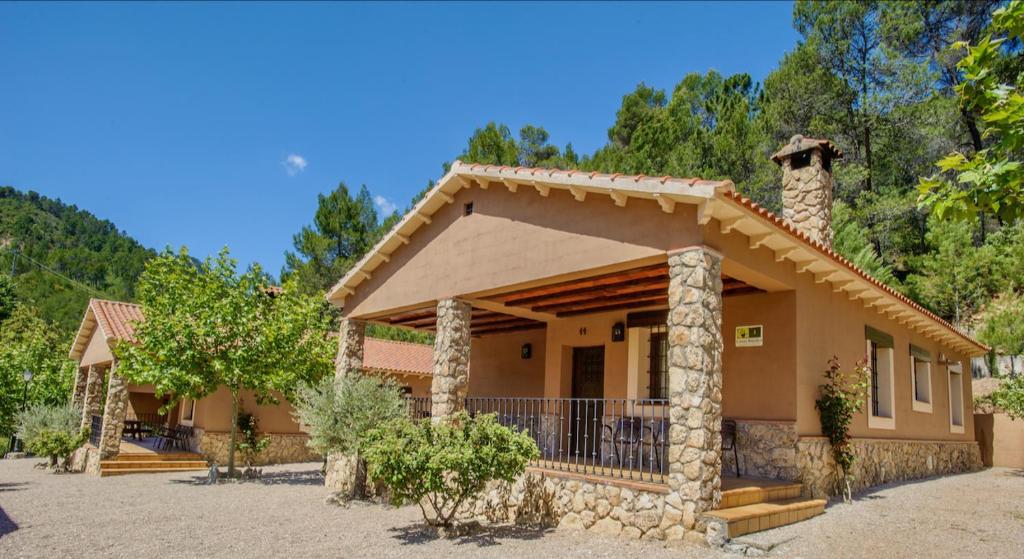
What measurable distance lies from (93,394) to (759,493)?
766 inches

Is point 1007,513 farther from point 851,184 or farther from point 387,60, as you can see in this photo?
point 387,60

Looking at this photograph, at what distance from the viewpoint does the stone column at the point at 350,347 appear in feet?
43.9

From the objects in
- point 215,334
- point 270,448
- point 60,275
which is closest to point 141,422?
point 270,448

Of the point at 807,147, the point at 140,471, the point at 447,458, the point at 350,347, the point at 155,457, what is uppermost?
the point at 807,147

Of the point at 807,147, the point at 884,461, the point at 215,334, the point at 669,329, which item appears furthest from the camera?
the point at 215,334

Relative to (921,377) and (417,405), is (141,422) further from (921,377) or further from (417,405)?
(921,377)

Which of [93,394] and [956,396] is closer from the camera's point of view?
[956,396]

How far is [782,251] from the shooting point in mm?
8766

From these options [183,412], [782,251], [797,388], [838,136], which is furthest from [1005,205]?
[838,136]

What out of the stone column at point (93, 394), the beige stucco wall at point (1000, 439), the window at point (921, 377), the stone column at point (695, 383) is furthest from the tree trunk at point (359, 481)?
the beige stucco wall at point (1000, 439)

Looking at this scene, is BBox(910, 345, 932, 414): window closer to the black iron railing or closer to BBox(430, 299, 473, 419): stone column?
BBox(430, 299, 473, 419): stone column

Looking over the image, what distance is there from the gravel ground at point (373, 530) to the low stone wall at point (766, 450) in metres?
0.79

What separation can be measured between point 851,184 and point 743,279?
18553mm

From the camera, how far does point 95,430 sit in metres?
17.7
